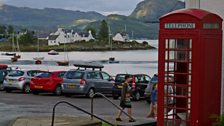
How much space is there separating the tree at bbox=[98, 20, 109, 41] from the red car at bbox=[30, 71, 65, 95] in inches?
5347

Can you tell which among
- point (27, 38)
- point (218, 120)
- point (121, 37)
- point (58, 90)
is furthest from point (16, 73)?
point (27, 38)

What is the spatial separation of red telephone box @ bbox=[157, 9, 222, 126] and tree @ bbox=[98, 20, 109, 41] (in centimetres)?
15837

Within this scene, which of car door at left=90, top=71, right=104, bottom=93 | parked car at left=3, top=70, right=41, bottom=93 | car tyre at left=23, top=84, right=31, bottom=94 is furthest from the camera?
car tyre at left=23, top=84, right=31, bottom=94

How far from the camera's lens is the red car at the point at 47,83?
32094 millimetres

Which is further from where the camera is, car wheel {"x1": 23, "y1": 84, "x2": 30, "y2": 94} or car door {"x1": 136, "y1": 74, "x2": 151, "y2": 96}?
car wheel {"x1": 23, "y1": 84, "x2": 30, "y2": 94}

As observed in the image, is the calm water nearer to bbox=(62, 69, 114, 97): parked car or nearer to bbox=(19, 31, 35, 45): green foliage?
bbox=(19, 31, 35, 45): green foliage

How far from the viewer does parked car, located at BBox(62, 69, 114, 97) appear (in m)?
30.4

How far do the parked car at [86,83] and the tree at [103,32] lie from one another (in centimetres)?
13716

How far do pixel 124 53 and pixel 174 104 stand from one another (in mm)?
182813

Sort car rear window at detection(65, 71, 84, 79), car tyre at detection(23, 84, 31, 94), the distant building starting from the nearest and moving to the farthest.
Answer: car rear window at detection(65, 71, 84, 79) → car tyre at detection(23, 84, 31, 94) → the distant building

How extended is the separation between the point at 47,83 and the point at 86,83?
9.65 ft

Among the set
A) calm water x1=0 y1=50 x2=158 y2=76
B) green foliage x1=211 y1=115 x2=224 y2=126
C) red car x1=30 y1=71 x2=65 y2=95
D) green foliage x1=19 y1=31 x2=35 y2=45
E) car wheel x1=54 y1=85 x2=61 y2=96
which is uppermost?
green foliage x1=19 y1=31 x2=35 y2=45

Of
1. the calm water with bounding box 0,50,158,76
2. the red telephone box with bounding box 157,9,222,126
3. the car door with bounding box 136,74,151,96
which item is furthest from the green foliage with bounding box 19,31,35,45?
the red telephone box with bounding box 157,9,222,126

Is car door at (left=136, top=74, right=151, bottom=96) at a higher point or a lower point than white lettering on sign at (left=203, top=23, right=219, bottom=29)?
lower
